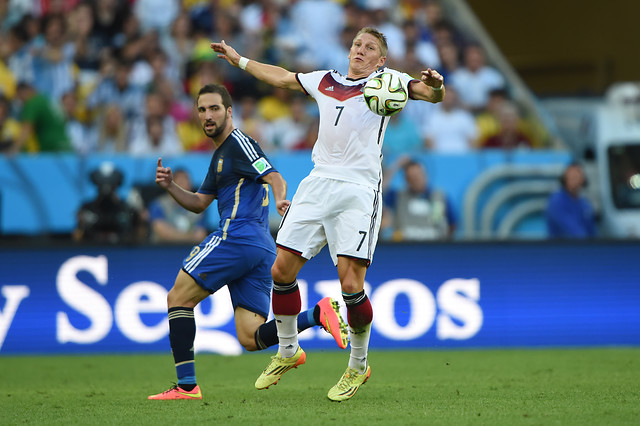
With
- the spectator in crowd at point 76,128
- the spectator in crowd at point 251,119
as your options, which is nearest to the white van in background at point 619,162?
the spectator in crowd at point 251,119

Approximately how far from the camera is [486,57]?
16547 mm

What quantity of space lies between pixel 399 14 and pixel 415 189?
15.7 ft

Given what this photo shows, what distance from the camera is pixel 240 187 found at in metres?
7.56

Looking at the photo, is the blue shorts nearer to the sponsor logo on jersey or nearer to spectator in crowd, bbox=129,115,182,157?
the sponsor logo on jersey

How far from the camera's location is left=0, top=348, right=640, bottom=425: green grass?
6.29 m

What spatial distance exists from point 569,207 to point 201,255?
7.27 metres

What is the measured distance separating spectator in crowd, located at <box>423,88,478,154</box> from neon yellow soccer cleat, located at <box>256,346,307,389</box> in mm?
7781

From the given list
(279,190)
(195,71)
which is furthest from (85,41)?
(279,190)

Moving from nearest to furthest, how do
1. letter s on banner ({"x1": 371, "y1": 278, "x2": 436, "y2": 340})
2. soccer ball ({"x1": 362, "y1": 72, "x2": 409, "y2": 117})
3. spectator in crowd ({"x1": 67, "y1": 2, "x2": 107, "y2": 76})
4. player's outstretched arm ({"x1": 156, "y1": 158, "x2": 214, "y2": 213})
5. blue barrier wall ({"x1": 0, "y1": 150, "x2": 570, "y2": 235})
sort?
soccer ball ({"x1": 362, "y1": 72, "x2": 409, "y2": 117}), player's outstretched arm ({"x1": 156, "y1": 158, "x2": 214, "y2": 213}), letter s on banner ({"x1": 371, "y1": 278, "x2": 436, "y2": 340}), blue barrier wall ({"x1": 0, "y1": 150, "x2": 570, "y2": 235}), spectator in crowd ({"x1": 67, "y1": 2, "x2": 107, "y2": 76})

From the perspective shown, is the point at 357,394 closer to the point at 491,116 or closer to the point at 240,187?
the point at 240,187

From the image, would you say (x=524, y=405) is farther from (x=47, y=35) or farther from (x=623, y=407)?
(x=47, y=35)

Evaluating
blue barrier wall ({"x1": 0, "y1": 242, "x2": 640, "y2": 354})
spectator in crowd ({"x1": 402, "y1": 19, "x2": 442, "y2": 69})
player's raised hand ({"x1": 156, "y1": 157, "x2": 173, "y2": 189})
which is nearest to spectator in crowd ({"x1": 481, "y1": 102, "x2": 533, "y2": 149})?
spectator in crowd ({"x1": 402, "y1": 19, "x2": 442, "y2": 69})

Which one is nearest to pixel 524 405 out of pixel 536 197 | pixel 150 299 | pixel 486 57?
pixel 150 299

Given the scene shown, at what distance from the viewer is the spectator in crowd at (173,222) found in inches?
492
